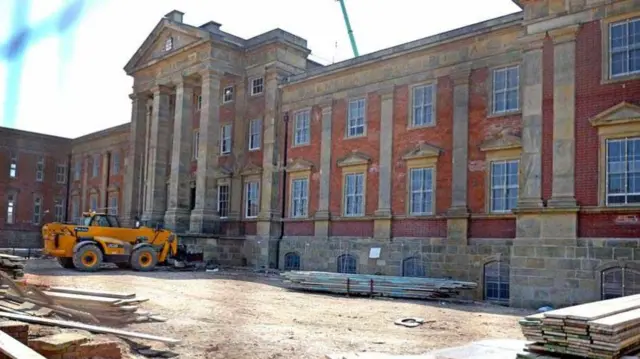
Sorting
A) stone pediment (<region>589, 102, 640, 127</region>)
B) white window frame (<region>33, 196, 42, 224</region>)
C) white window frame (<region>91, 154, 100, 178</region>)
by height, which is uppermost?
white window frame (<region>91, 154, 100, 178</region>)

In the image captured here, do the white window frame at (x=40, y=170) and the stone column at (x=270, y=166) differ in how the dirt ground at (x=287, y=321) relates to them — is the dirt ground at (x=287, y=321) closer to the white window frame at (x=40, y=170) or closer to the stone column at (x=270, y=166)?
the stone column at (x=270, y=166)

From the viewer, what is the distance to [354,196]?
27281 mm

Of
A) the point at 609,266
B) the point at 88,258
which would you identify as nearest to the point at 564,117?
the point at 609,266

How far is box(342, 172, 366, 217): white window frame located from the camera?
88.0 feet

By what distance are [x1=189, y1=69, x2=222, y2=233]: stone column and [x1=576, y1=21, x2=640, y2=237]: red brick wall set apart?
20.4 meters

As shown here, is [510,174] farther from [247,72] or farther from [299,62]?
[247,72]

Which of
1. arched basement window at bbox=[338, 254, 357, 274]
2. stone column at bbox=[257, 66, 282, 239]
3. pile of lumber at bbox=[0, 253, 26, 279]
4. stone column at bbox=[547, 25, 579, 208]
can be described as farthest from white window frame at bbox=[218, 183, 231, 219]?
stone column at bbox=[547, 25, 579, 208]

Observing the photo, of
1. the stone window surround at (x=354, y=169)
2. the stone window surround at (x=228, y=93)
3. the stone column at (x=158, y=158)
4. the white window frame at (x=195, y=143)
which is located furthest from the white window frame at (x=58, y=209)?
the stone window surround at (x=354, y=169)

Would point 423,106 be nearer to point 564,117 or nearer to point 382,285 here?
point 564,117

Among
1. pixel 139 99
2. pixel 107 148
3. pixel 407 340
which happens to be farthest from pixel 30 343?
pixel 107 148

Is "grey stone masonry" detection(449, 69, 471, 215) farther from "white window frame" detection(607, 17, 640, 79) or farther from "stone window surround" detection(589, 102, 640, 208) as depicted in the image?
"white window frame" detection(607, 17, 640, 79)

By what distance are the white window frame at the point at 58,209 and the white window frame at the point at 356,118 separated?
3582 cm

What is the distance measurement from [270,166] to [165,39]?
1212 cm

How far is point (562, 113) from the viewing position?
18656 millimetres
